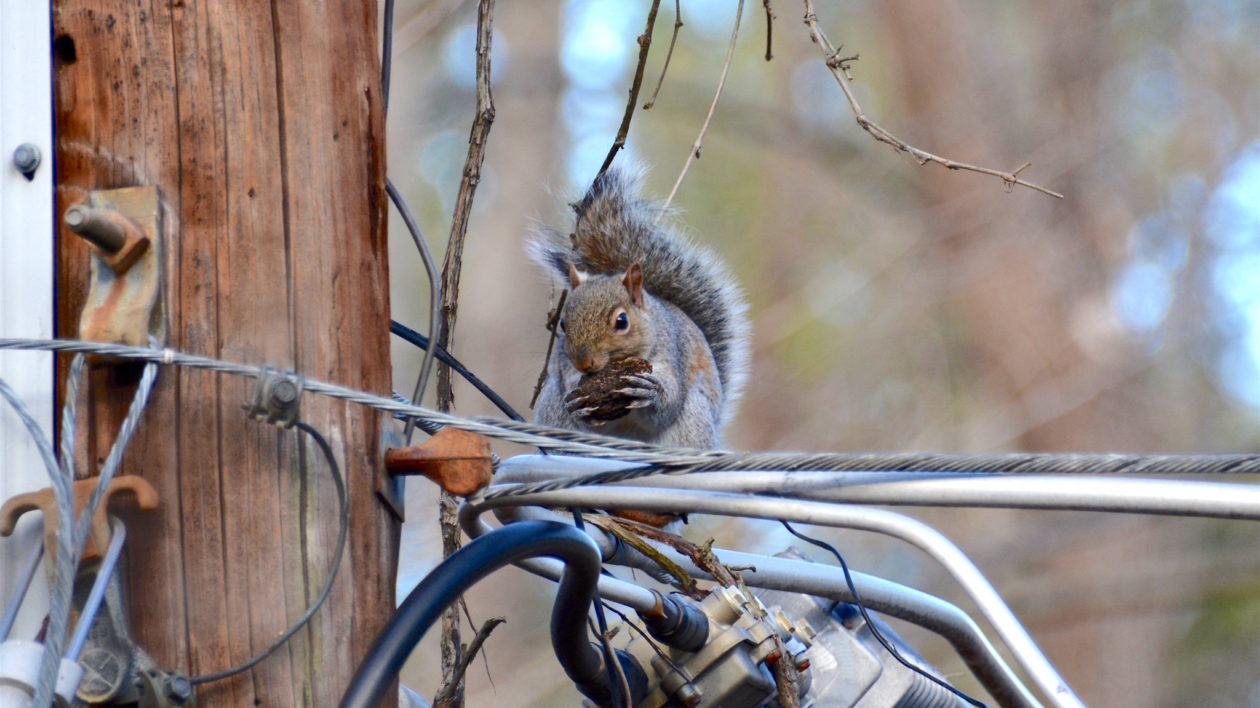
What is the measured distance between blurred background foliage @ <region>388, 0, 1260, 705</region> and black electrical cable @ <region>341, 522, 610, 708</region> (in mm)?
4785

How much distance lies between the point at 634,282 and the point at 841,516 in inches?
72.6

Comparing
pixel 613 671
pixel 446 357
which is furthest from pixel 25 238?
pixel 613 671

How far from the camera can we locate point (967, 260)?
24.3 feet

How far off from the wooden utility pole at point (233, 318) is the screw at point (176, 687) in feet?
0.07

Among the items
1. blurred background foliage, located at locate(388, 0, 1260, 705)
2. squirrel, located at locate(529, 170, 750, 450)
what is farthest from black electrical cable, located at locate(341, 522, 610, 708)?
blurred background foliage, located at locate(388, 0, 1260, 705)

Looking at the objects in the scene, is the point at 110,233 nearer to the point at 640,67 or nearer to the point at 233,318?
the point at 233,318

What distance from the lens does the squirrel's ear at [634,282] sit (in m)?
3.12

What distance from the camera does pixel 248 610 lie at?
Result: 4.38 feet

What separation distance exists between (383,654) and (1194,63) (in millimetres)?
7850

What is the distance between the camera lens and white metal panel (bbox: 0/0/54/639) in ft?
4.53

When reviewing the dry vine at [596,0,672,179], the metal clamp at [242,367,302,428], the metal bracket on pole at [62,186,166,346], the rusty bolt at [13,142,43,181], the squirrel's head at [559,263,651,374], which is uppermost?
the dry vine at [596,0,672,179]

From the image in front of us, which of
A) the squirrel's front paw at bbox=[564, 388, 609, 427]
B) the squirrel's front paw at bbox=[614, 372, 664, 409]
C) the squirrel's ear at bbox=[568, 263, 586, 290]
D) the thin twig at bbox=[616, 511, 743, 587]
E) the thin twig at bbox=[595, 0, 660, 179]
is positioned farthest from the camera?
the squirrel's ear at bbox=[568, 263, 586, 290]

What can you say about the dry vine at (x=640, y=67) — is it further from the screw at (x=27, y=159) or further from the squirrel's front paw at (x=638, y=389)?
the screw at (x=27, y=159)

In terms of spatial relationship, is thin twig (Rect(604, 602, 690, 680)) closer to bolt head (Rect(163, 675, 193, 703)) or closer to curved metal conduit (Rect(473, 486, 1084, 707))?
curved metal conduit (Rect(473, 486, 1084, 707))
